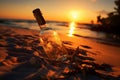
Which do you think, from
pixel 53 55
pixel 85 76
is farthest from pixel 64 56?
pixel 85 76

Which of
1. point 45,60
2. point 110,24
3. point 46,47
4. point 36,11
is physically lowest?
point 110,24

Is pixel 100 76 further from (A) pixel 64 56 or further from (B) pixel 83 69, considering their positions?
(A) pixel 64 56

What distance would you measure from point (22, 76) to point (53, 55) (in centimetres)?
81

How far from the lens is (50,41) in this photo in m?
2.71

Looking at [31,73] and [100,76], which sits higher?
[31,73]

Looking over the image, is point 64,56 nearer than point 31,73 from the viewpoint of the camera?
No

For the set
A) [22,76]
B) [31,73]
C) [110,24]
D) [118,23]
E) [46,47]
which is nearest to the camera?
[22,76]

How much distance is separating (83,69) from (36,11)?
1047 millimetres

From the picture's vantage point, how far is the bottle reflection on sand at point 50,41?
258cm

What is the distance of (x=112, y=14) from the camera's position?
86.8 feet

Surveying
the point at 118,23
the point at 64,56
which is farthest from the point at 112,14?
the point at 64,56

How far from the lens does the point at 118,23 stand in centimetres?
2577

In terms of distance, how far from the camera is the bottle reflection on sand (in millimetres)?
2578

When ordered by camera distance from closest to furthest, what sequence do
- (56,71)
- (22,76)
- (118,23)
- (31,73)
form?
(22,76) < (31,73) < (56,71) < (118,23)
